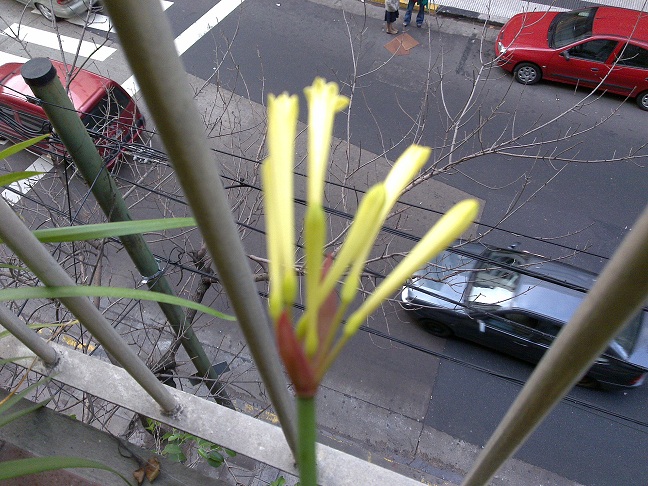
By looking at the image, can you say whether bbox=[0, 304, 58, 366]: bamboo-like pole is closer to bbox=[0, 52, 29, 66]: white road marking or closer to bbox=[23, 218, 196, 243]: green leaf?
bbox=[23, 218, 196, 243]: green leaf

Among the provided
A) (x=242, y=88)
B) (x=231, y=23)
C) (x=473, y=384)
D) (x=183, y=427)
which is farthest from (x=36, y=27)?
(x=183, y=427)

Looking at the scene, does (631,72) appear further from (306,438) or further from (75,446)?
(306,438)

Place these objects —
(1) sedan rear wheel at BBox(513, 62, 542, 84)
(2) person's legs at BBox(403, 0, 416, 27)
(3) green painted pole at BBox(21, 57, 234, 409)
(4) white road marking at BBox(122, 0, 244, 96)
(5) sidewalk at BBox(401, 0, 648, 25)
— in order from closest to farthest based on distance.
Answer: (3) green painted pole at BBox(21, 57, 234, 409) < (1) sedan rear wheel at BBox(513, 62, 542, 84) < (4) white road marking at BBox(122, 0, 244, 96) < (2) person's legs at BBox(403, 0, 416, 27) < (5) sidewalk at BBox(401, 0, 648, 25)

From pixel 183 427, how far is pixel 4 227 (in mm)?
1033

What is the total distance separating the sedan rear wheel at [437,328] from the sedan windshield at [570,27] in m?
5.19

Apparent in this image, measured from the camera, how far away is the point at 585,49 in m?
8.61

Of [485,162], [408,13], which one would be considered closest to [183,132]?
[485,162]

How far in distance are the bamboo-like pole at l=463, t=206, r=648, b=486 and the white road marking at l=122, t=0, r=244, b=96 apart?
9.53m

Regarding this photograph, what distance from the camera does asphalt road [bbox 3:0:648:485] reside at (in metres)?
6.39

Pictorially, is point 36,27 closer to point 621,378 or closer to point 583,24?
point 583,24

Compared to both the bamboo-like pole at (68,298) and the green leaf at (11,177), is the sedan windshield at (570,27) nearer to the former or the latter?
the bamboo-like pole at (68,298)

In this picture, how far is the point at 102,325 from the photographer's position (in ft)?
5.06

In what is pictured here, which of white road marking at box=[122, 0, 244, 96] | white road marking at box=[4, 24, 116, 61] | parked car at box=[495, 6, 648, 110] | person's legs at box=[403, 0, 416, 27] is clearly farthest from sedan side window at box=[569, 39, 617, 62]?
white road marking at box=[4, 24, 116, 61]

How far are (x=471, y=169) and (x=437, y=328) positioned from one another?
2617 millimetres
